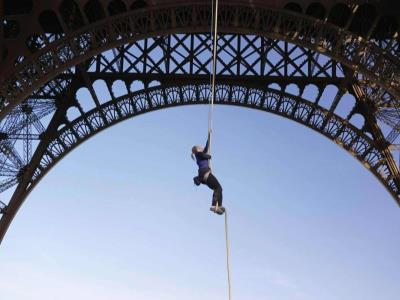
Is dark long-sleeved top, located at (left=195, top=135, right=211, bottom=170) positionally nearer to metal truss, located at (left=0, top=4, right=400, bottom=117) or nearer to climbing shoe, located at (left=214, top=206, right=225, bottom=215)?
climbing shoe, located at (left=214, top=206, right=225, bottom=215)

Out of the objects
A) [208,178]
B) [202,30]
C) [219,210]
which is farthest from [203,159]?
[202,30]

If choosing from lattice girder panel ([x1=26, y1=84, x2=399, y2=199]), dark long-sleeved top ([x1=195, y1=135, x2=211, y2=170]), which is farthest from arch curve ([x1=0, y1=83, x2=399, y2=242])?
dark long-sleeved top ([x1=195, y1=135, x2=211, y2=170])

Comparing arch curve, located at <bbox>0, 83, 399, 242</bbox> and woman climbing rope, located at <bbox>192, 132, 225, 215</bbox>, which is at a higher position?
arch curve, located at <bbox>0, 83, 399, 242</bbox>

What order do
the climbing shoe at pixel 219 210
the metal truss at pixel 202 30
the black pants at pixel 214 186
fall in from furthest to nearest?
the metal truss at pixel 202 30 < the black pants at pixel 214 186 < the climbing shoe at pixel 219 210

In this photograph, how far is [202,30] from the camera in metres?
19.1

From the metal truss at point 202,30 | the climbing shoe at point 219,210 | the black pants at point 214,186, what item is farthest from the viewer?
the metal truss at point 202,30

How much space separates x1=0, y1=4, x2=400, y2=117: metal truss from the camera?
19.0 m

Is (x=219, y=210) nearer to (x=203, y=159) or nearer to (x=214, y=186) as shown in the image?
(x=214, y=186)

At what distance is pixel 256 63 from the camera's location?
25.3 m

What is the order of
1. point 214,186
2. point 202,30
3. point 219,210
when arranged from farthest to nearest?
point 202,30 < point 214,186 < point 219,210

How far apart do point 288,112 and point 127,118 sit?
245 inches

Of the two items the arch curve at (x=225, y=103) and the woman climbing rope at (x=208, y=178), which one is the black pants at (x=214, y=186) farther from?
the arch curve at (x=225, y=103)

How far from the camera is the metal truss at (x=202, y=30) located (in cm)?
1905

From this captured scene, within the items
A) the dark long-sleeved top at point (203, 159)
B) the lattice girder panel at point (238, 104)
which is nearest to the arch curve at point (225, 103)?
the lattice girder panel at point (238, 104)
